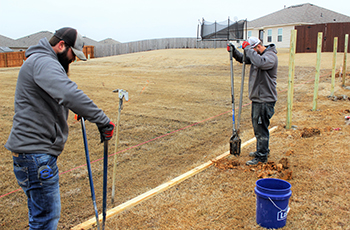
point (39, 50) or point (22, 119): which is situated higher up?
point (39, 50)

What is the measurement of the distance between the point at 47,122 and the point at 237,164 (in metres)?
3.38

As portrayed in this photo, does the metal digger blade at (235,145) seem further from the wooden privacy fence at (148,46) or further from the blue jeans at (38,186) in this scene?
the wooden privacy fence at (148,46)

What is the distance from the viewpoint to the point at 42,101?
7.15ft

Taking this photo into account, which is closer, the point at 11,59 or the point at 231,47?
the point at 231,47

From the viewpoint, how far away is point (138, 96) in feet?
36.9

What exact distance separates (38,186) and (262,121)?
3547mm

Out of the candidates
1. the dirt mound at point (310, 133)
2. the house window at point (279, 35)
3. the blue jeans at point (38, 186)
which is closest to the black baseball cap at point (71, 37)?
the blue jeans at point (38, 186)

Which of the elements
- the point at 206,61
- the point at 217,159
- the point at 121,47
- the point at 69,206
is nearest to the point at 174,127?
the point at 217,159

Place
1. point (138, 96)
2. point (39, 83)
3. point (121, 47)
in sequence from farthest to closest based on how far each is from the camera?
point (121, 47) → point (138, 96) → point (39, 83)

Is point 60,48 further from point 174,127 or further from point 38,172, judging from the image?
point 174,127

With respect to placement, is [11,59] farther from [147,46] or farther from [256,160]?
A: [256,160]

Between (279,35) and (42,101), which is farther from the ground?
(279,35)

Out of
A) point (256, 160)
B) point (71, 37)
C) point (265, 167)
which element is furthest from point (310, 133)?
point (71, 37)

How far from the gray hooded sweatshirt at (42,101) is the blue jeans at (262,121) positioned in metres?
3.11
